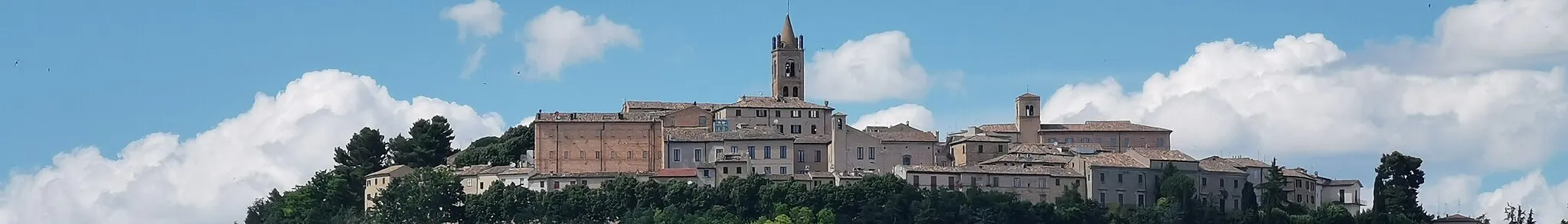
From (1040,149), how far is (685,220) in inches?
514

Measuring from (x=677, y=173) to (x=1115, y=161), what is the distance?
46.2ft

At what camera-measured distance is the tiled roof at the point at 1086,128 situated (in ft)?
319

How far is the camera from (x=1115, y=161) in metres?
90.1

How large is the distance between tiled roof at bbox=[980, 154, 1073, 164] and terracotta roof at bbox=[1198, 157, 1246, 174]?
14.9ft

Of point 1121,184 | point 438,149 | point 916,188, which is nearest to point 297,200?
point 438,149

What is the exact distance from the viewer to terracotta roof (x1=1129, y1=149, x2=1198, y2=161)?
91.0 metres

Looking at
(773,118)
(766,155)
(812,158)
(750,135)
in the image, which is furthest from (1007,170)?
(750,135)

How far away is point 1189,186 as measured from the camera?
89.1 meters

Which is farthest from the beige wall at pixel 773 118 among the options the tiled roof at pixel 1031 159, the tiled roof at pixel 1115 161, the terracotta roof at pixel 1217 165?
the terracotta roof at pixel 1217 165

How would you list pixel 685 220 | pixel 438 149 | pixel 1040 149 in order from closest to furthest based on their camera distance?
pixel 685 220 → pixel 1040 149 → pixel 438 149

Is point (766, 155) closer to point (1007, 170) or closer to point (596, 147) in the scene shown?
point (596, 147)

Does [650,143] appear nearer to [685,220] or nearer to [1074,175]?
[685,220]

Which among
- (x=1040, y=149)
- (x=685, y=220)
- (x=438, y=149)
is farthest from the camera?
(x=438, y=149)

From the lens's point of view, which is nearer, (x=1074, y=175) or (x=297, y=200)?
(x=1074, y=175)
